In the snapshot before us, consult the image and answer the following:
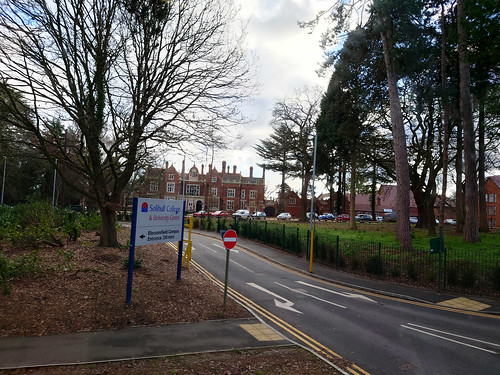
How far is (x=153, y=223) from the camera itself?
31.3ft

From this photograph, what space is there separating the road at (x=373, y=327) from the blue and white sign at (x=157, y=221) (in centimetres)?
330

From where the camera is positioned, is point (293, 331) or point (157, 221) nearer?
point (293, 331)

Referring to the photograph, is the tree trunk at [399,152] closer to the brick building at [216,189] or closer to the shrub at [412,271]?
the shrub at [412,271]

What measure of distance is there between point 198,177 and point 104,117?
73.6 meters

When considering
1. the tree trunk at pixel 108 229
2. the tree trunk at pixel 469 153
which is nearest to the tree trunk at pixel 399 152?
the tree trunk at pixel 469 153

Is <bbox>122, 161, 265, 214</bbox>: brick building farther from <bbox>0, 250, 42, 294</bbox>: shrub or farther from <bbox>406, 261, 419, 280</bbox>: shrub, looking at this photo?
<bbox>0, 250, 42, 294</bbox>: shrub

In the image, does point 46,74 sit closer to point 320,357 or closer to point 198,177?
point 320,357

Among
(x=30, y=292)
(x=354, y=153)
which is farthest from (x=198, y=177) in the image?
(x=30, y=292)

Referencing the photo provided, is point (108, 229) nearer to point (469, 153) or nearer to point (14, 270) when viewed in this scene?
point (14, 270)

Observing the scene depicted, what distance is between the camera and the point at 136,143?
13.1 meters

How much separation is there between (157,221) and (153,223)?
0.20 metres

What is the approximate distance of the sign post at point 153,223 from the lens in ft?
28.8

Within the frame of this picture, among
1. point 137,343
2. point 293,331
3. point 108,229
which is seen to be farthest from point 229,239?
point 108,229

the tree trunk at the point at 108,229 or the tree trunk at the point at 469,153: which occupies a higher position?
the tree trunk at the point at 469,153
